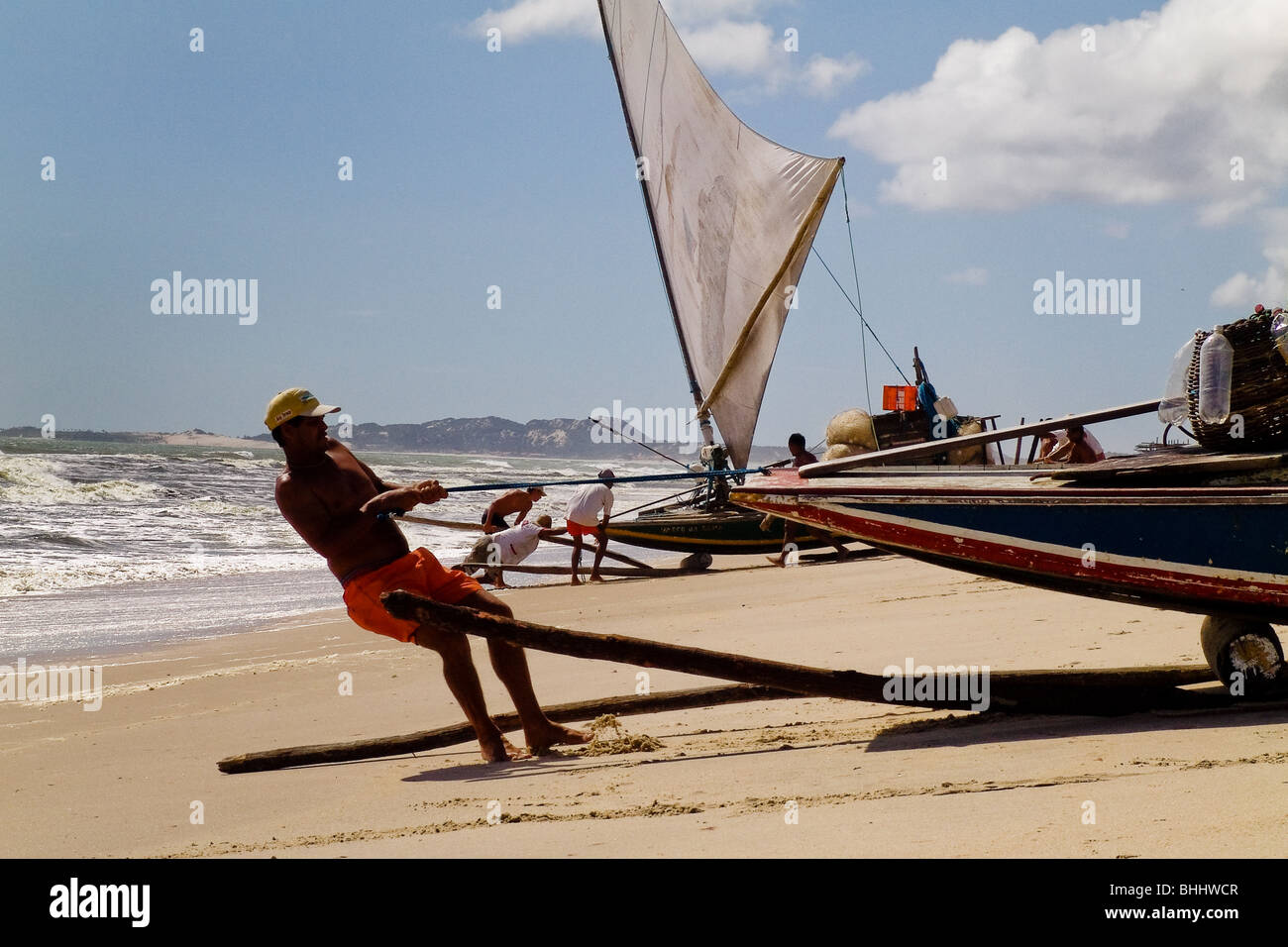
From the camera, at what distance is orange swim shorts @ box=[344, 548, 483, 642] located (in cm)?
479

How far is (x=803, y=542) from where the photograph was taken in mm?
15391

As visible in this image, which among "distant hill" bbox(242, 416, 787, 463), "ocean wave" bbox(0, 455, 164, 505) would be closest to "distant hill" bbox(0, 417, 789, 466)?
"distant hill" bbox(242, 416, 787, 463)

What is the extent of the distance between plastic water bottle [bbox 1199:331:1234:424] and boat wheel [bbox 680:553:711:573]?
1058 cm

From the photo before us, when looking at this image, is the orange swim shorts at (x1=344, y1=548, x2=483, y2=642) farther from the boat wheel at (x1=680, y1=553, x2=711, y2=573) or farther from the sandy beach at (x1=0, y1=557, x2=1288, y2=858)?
the boat wheel at (x1=680, y1=553, x2=711, y2=573)

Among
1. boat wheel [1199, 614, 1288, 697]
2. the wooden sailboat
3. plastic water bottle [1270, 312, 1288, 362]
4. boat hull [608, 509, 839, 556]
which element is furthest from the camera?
the wooden sailboat

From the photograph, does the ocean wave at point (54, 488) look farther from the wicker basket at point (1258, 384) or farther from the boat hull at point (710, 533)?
the wicker basket at point (1258, 384)

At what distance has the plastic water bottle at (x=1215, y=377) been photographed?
488 cm

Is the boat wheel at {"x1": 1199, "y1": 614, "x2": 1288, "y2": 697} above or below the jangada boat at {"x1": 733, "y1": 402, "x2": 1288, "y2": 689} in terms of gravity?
below

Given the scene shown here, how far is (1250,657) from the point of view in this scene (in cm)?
468

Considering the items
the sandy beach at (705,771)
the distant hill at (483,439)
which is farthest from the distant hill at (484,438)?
the sandy beach at (705,771)

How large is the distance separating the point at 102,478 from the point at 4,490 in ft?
12.4

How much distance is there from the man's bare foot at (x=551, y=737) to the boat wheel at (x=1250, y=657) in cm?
266

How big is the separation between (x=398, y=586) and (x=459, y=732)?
0.74 m
